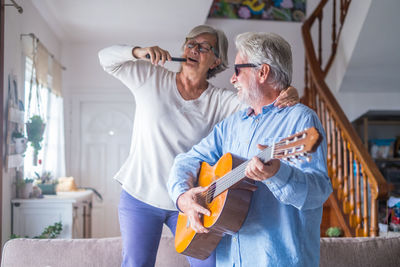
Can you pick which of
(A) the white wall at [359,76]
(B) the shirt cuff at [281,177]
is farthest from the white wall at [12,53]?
(A) the white wall at [359,76]

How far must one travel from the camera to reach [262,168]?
0.92 metres

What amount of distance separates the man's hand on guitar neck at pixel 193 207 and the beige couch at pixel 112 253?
626 millimetres

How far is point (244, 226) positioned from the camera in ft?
4.00

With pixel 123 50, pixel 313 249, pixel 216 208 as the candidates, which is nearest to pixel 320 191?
pixel 313 249

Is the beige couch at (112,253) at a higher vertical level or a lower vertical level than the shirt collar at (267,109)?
lower

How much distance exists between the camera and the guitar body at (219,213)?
1.17 meters

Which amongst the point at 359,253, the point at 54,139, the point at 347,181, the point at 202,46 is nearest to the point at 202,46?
the point at 202,46

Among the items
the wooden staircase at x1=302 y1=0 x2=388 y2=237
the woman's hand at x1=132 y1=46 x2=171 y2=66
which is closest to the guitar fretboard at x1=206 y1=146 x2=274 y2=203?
the woman's hand at x1=132 y1=46 x2=171 y2=66

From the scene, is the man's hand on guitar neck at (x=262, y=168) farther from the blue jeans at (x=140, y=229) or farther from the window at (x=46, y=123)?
the window at (x=46, y=123)

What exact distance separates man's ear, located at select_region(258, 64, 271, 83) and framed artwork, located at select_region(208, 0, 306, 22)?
15.1 feet

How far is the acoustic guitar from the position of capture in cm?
88

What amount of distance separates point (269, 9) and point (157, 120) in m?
4.55

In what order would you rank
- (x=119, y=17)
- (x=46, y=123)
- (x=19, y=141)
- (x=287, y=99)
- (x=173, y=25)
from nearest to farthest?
(x=287, y=99)
(x=19, y=141)
(x=119, y=17)
(x=46, y=123)
(x=173, y=25)

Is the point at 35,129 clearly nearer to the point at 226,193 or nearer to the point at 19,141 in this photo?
the point at 19,141
